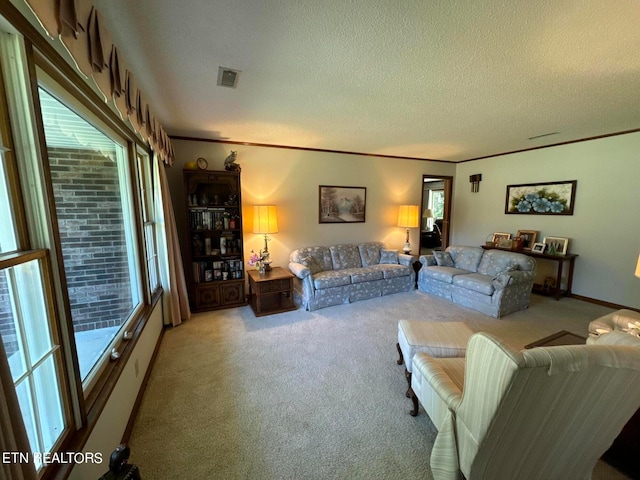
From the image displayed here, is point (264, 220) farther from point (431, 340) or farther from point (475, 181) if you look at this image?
point (475, 181)

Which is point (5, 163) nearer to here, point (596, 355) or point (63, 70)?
point (63, 70)

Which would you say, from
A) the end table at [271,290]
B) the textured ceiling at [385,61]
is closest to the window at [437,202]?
the textured ceiling at [385,61]

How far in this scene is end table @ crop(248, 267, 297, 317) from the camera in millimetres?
3553

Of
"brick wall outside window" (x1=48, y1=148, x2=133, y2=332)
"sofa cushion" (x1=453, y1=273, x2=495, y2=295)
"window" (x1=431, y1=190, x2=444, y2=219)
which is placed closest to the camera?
"brick wall outside window" (x1=48, y1=148, x2=133, y2=332)

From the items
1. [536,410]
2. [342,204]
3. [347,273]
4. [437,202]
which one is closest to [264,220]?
[347,273]

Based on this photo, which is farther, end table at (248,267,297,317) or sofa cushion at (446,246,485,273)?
sofa cushion at (446,246,485,273)

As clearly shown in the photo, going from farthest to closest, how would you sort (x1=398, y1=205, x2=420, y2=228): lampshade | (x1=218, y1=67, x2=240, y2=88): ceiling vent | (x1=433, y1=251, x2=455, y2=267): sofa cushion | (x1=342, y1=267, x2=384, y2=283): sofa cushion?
(x1=398, y1=205, x2=420, y2=228): lampshade, (x1=433, y1=251, x2=455, y2=267): sofa cushion, (x1=342, y1=267, x2=384, y2=283): sofa cushion, (x1=218, y1=67, x2=240, y2=88): ceiling vent

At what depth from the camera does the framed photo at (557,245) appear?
13.5ft

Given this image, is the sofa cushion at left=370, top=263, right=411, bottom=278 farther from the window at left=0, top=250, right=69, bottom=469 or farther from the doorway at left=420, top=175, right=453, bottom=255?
the window at left=0, top=250, right=69, bottom=469

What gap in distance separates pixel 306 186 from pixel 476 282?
2.99m

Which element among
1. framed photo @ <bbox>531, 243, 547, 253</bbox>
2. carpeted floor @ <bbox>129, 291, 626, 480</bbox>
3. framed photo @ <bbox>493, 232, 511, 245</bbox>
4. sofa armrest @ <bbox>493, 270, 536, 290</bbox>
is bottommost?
carpeted floor @ <bbox>129, 291, 626, 480</bbox>

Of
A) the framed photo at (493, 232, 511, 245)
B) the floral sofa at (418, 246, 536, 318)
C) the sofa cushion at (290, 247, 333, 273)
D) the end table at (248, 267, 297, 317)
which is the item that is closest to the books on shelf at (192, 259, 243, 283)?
the end table at (248, 267, 297, 317)

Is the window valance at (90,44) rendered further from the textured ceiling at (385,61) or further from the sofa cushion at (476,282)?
the sofa cushion at (476,282)

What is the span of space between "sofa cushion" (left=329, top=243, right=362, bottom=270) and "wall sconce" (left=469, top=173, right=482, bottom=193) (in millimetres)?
2952
